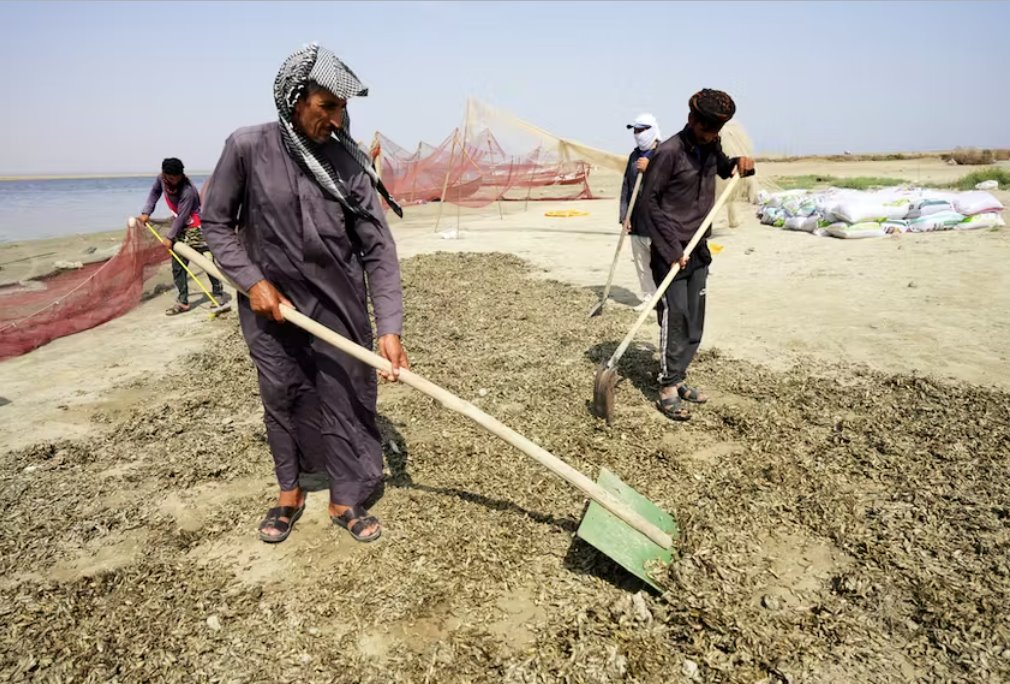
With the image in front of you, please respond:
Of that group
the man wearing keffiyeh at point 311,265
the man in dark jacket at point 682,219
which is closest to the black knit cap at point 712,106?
the man in dark jacket at point 682,219

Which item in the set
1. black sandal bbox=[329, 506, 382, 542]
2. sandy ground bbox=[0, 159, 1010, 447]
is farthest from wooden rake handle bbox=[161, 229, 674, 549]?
sandy ground bbox=[0, 159, 1010, 447]

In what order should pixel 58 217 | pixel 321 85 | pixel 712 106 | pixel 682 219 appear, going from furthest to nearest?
1. pixel 58 217
2. pixel 682 219
3. pixel 712 106
4. pixel 321 85

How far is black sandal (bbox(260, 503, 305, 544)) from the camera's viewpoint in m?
2.88

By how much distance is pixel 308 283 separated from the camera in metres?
2.56

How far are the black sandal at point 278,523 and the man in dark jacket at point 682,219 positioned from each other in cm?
224

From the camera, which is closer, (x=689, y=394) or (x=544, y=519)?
(x=544, y=519)

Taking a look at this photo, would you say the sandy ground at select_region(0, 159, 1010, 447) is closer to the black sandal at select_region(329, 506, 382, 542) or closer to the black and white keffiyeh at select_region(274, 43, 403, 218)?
the black sandal at select_region(329, 506, 382, 542)

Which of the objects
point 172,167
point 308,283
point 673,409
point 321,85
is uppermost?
point 321,85

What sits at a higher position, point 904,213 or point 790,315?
point 904,213

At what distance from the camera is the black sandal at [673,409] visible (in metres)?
3.94

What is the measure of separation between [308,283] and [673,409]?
2.37 metres

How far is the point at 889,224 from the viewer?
1024 cm

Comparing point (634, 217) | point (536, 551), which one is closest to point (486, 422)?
point (536, 551)

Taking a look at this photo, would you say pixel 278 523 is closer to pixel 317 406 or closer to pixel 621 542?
pixel 317 406
